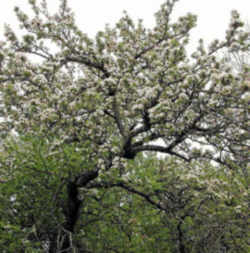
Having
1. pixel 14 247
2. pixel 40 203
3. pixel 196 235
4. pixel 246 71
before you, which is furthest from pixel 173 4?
pixel 196 235

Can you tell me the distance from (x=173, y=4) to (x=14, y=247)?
640cm

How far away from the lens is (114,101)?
6.41 meters

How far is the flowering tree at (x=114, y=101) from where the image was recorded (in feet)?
19.2

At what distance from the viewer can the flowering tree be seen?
5.85 meters

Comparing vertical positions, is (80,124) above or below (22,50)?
below

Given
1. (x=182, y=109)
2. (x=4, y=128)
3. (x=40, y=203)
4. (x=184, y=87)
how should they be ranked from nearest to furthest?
1. (x=184, y=87)
2. (x=182, y=109)
3. (x=40, y=203)
4. (x=4, y=128)

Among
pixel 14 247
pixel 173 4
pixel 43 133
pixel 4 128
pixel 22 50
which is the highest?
pixel 173 4

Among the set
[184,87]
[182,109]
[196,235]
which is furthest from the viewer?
[196,235]

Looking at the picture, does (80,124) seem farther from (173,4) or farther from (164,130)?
(173,4)

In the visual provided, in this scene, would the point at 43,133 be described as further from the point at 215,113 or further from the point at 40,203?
the point at 215,113

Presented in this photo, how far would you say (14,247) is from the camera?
605cm

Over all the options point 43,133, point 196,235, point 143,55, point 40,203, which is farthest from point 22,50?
point 196,235

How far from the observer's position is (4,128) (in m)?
7.68

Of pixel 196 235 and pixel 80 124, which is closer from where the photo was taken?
pixel 80 124
